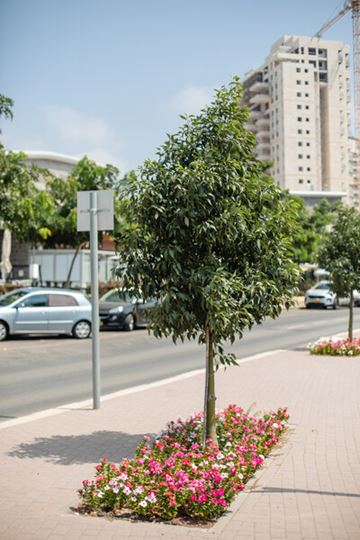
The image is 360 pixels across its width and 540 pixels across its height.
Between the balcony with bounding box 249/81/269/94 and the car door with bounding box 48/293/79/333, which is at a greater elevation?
the balcony with bounding box 249/81/269/94

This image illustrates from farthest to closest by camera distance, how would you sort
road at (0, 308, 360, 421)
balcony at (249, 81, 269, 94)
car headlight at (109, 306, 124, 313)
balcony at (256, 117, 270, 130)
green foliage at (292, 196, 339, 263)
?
1. balcony at (249, 81, 269, 94)
2. balcony at (256, 117, 270, 130)
3. green foliage at (292, 196, 339, 263)
4. car headlight at (109, 306, 124, 313)
5. road at (0, 308, 360, 421)

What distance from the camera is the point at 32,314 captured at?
→ 20234 mm

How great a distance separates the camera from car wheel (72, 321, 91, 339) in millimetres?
21109

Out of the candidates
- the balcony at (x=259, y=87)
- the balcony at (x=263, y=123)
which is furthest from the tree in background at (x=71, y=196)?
the balcony at (x=259, y=87)

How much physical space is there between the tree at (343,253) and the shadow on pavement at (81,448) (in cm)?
997

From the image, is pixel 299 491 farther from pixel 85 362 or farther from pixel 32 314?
pixel 32 314

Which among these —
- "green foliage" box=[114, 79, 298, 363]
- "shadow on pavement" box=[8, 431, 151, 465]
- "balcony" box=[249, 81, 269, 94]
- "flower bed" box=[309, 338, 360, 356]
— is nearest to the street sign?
"green foliage" box=[114, 79, 298, 363]

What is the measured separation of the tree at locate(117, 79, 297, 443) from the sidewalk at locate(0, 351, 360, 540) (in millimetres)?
1260

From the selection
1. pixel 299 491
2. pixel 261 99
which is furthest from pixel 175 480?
pixel 261 99

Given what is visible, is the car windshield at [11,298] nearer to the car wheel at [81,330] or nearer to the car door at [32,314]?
the car door at [32,314]

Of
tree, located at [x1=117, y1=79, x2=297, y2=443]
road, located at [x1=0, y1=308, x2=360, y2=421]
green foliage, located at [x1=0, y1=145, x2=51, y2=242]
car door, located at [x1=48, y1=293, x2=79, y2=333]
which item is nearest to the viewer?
tree, located at [x1=117, y1=79, x2=297, y2=443]

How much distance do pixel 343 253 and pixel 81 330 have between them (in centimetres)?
896

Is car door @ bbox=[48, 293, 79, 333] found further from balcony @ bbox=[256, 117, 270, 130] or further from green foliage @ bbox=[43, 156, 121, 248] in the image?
balcony @ bbox=[256, 117, 270, 130]

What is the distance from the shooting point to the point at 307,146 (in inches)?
4867
